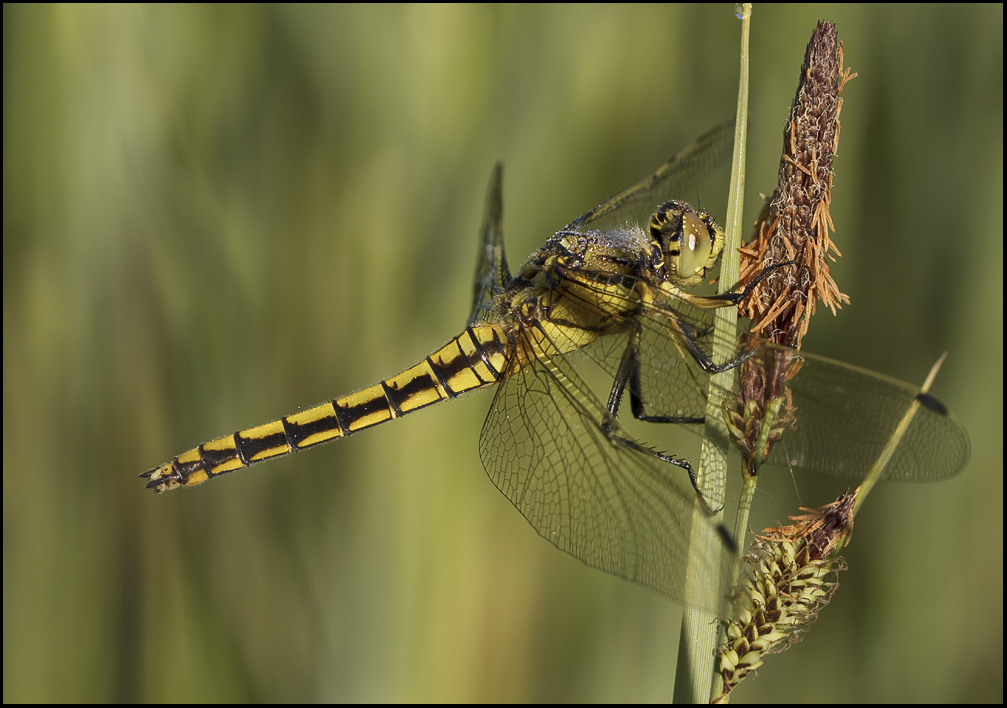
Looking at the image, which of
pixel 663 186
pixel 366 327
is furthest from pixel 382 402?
pixel 663 186

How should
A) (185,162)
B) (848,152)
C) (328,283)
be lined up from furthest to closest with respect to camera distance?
(848,152)
(328,283)
(185,162)

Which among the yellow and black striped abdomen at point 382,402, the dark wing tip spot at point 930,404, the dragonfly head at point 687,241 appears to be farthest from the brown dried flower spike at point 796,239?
the yellow and black striped abdomen at point 382,402

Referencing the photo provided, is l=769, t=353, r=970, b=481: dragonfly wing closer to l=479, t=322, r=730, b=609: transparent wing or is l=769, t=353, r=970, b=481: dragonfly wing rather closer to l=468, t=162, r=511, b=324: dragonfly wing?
l=479, t=322, r=730, b=609: transparent wing

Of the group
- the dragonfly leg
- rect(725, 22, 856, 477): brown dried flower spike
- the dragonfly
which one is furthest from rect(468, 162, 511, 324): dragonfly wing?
rect(725, 22, 856, 477): brown dried flower spike

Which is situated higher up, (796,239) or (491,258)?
(491,258)

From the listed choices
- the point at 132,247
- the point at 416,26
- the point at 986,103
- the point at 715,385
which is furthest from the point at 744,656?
the point at 986,103

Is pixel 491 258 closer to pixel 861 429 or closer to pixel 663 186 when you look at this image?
pixel 663 186

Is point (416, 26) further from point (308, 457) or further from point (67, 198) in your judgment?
point (308, 457)
